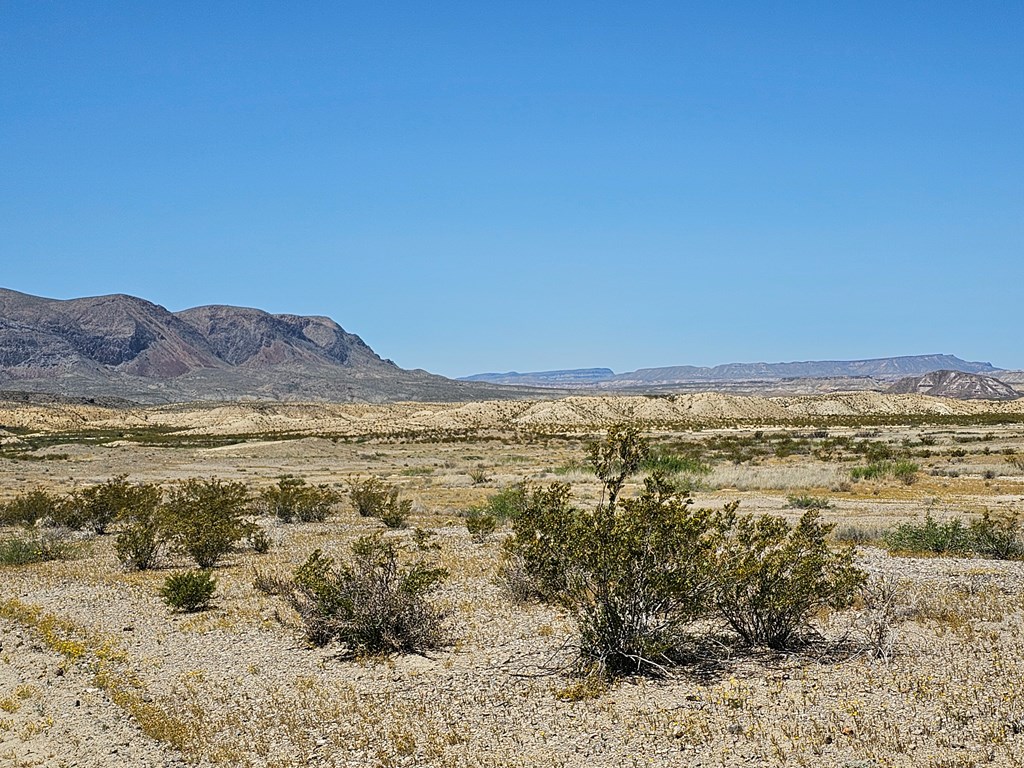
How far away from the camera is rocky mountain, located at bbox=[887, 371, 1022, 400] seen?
172 meters

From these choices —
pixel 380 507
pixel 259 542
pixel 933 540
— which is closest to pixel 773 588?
pixel 933 540

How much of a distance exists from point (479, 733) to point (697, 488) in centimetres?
2597

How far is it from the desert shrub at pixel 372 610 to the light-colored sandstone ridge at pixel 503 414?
294ft

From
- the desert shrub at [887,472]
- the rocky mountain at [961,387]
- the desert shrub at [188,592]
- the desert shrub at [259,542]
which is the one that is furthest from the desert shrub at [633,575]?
the rocky mountain at [961,387]

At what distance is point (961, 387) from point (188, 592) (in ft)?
637

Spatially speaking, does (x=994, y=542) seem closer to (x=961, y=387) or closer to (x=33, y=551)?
(x=33, y=551)

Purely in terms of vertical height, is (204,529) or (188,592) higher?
(204,529)

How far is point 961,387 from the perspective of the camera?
180m

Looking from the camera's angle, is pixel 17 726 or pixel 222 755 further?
pixel 17 726

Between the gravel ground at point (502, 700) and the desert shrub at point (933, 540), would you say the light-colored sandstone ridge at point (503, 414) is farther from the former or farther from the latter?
the gravel ground at point (502, 700)

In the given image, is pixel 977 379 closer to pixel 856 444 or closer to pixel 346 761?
pixel 856 444

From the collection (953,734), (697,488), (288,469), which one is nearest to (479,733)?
(953,734)

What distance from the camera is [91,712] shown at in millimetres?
9148

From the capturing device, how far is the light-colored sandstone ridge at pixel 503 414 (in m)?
109
